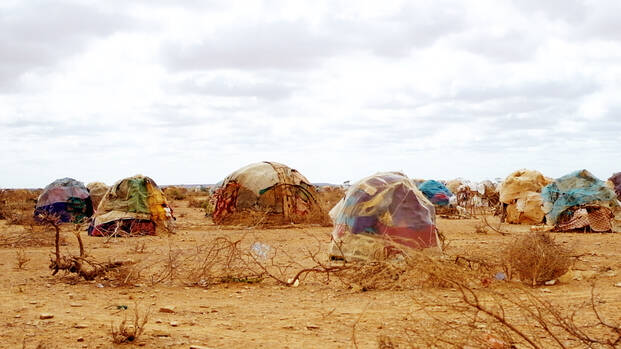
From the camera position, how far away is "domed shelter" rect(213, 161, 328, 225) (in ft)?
56.7

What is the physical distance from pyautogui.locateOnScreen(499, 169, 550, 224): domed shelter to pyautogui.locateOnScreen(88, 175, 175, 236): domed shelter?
31.2ft

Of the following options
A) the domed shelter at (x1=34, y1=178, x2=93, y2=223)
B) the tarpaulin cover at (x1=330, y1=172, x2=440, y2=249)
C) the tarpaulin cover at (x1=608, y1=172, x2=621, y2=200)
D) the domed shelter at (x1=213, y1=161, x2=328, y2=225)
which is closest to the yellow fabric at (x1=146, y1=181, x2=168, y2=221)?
the domed shelter at (x1=213, y1=161, x2=328, y2=225)

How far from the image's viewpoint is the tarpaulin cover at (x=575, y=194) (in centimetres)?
1486

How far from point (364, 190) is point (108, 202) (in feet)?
26.6

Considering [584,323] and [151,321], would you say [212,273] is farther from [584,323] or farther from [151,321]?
[584,323]

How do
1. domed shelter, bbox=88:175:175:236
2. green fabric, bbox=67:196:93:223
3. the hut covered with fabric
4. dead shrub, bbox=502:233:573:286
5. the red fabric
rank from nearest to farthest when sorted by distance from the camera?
dead shrub, bbox=502:233:573:286 → the red fabric → domed shelter, bbox=88:175:175:236 → the hut covered with fabric → green fabric, bbox=67:196:93:223

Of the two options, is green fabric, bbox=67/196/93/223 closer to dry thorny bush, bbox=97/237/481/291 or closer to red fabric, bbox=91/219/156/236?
red fabric, bbox=91/219/156/236

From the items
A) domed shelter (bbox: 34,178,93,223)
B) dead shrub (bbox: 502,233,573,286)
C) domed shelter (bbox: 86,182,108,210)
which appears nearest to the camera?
dead shrub (bbox: 502,233,573,286)

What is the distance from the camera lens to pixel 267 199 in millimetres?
17406

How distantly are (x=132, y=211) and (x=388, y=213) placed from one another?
7989mm

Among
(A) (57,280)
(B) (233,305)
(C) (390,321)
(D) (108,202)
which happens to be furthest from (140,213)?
(C) (390,321)

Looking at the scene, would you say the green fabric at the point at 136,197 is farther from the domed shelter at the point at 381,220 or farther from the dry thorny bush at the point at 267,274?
the domed shelter at the point at 381,220

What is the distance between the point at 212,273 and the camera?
26.1 ft

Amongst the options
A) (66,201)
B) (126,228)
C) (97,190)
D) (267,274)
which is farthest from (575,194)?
(97,190)
